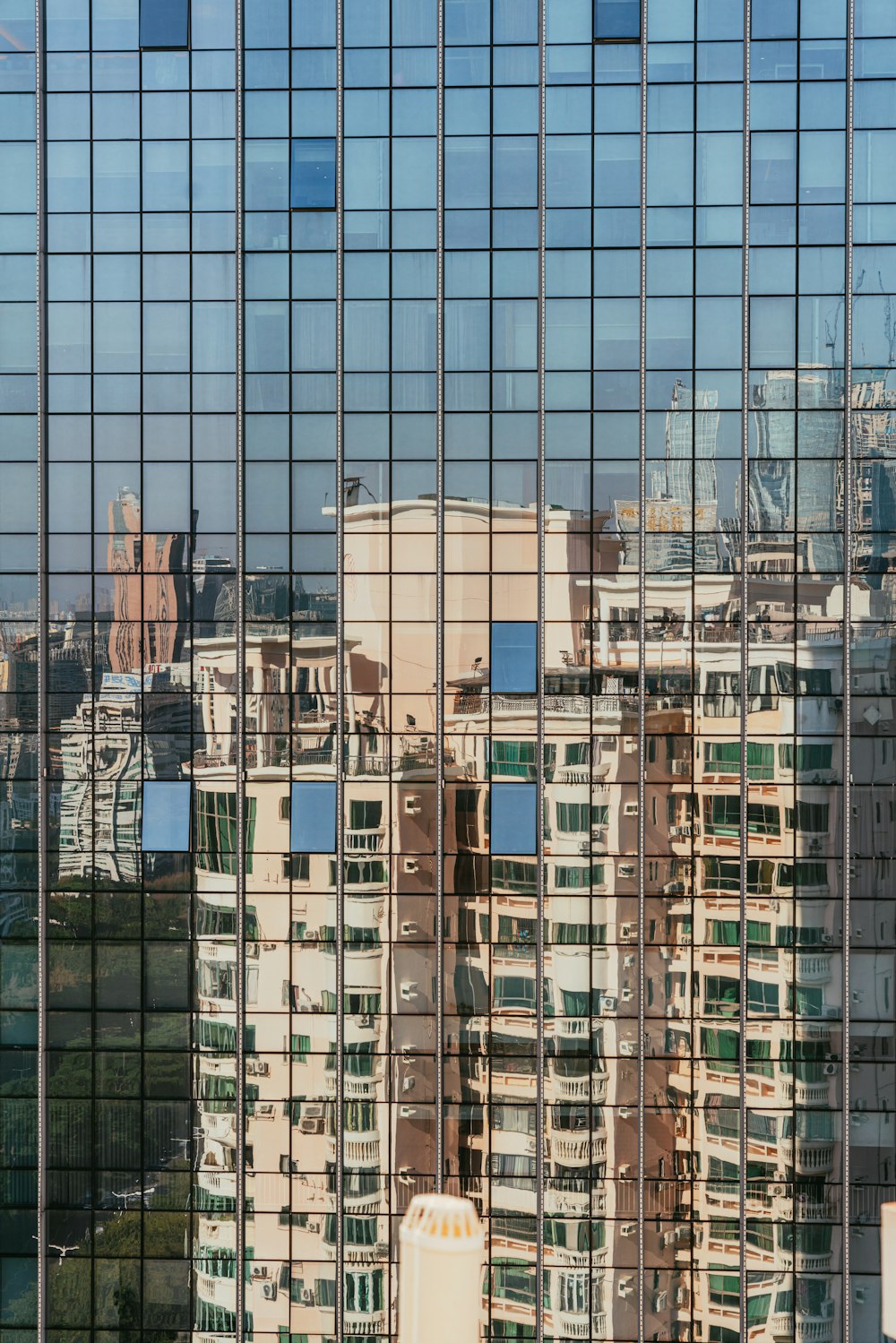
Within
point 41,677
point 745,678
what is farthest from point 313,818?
point 745,678

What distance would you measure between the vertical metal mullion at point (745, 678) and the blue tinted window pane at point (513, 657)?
90.1 inches

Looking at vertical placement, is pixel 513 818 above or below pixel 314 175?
below

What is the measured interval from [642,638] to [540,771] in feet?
5.96

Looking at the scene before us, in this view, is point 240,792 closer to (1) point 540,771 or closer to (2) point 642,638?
(1) point 540,771

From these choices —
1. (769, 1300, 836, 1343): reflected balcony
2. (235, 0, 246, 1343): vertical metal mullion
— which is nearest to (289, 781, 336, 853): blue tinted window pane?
(235, 0, 246, 1343): vertical metal mullion

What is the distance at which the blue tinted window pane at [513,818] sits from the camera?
9812 millimetres

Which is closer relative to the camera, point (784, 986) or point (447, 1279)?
point (447, 1279)

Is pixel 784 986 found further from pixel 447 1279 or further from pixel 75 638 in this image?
pixel 75 638

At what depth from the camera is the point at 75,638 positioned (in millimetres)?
10031

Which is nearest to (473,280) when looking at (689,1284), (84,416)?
(84,416)

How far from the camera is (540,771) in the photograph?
9.83 meters

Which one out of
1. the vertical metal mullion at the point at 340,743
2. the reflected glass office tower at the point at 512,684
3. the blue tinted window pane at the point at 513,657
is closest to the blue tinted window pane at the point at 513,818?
the reflected glass office tower at the point at 512,684

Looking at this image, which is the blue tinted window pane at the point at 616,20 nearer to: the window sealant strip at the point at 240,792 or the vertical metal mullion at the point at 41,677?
the window sealant strip at the point at 240,792

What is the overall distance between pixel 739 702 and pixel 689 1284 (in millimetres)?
6327
